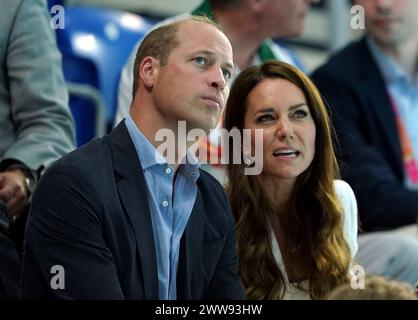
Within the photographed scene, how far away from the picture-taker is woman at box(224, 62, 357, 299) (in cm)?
187

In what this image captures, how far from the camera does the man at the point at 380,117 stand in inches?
98.9

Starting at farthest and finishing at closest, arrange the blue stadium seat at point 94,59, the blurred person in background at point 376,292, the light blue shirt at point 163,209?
1. the blue stadium seat at point 94,59
2. the light blue shirt at point 163,209
3. the blurred person in background at point 376,292

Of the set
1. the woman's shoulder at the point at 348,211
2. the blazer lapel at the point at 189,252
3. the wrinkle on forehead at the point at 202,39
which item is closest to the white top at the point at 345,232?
the woman's shoulder at the point at 348,211

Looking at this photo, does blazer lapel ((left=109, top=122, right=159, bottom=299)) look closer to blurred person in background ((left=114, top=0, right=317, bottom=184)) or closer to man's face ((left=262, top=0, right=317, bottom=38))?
blurred person in background ((left=114, top=0, right=317, bottom=184))

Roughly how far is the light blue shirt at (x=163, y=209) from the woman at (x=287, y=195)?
244mm

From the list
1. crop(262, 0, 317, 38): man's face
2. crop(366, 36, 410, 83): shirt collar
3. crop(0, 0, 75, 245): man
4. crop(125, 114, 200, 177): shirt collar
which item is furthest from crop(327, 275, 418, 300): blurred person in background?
crop(366, 36, 410, 83): shirt collar

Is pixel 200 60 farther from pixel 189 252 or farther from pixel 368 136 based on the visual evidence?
pixel 368 136

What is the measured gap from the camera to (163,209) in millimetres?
1645

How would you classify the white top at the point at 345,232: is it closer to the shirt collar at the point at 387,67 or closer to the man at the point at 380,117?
the man at the point at 380,117

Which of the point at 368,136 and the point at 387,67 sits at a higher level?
the point at 387,67

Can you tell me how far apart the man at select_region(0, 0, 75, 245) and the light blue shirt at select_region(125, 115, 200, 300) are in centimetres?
32

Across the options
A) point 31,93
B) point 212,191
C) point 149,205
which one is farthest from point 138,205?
point 31,93

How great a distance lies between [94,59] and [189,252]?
1.44 m
